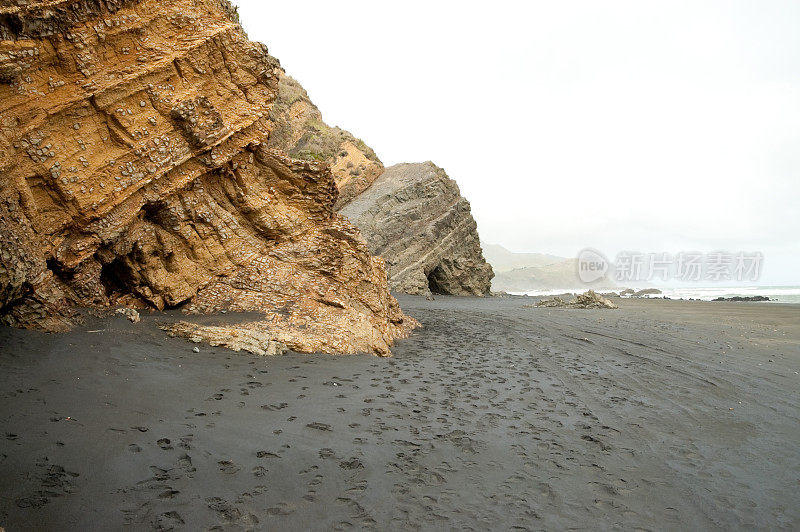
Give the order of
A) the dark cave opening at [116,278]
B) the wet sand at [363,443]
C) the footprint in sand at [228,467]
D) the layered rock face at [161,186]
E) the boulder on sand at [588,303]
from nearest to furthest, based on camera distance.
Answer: the wet sand at [363,443]
the footprint in sand at [228,467]
the layered rock face at [161,186]
the dark cave opening at [116,278]
the boulder on sand at [588,303]

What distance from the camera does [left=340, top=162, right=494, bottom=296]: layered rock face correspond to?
28.3 m

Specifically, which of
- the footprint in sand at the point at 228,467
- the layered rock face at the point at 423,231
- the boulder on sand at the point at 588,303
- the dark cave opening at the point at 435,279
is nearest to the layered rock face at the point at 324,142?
the layered rock face at the point at 423,231

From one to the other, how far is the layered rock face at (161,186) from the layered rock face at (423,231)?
1578 centimetres

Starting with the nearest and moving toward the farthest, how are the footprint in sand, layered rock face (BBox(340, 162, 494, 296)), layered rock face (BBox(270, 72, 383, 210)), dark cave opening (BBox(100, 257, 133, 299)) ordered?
1. the footprint in sand
2. dark cave opening (BBox(100, 257, 133, 299))
3. layered rock face (BBox(340, 162, 494, 296))
4. layered rock face (BBox(270, 72, 383, 210))

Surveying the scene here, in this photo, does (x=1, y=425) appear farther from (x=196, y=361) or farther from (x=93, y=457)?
(x=196, y=361)

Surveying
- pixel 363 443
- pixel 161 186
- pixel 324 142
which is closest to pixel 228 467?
pixel 363 443

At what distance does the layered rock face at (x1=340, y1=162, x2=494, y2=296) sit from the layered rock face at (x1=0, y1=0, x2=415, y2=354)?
15.8 meters

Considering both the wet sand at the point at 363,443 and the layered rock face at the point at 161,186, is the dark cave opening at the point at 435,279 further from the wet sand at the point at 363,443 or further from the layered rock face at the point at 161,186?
the wet sand at the point at 363,443

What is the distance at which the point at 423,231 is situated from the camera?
2955 cm

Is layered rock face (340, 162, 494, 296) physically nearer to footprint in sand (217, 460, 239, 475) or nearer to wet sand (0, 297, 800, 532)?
wet sand (0, 297, 800, 532)

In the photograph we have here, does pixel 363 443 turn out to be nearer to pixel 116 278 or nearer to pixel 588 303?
pixel 116 278

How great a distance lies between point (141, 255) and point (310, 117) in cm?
3376

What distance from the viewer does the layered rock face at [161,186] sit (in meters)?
6.66

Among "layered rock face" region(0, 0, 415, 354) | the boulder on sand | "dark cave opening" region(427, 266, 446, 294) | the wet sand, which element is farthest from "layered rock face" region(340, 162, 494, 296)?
the wet sand
